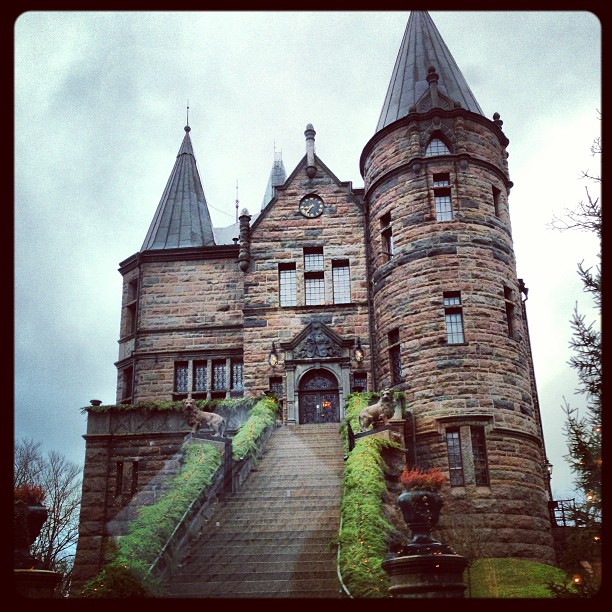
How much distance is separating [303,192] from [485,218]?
7.29 m

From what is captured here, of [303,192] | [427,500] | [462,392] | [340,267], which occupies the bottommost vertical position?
[427,500]

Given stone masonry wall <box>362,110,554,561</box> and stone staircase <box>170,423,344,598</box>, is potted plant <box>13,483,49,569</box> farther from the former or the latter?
stone masonry wall <box>362,110,554,561</box>

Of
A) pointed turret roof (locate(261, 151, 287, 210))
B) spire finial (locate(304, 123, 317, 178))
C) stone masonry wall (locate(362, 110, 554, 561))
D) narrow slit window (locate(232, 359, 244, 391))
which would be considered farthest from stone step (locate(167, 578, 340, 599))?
pointed turret roof (locate(261, 151, 287, 210))

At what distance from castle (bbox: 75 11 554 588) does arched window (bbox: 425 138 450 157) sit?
45 millimetres

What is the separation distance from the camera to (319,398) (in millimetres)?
24734

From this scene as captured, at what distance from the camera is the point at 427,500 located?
1038cm

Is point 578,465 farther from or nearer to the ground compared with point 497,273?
nearer to the ground

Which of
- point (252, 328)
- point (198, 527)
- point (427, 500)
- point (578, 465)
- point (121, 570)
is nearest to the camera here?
point (578, 465)

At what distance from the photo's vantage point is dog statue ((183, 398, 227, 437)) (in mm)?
19906

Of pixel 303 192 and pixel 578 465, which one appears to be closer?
pixel 578 465
